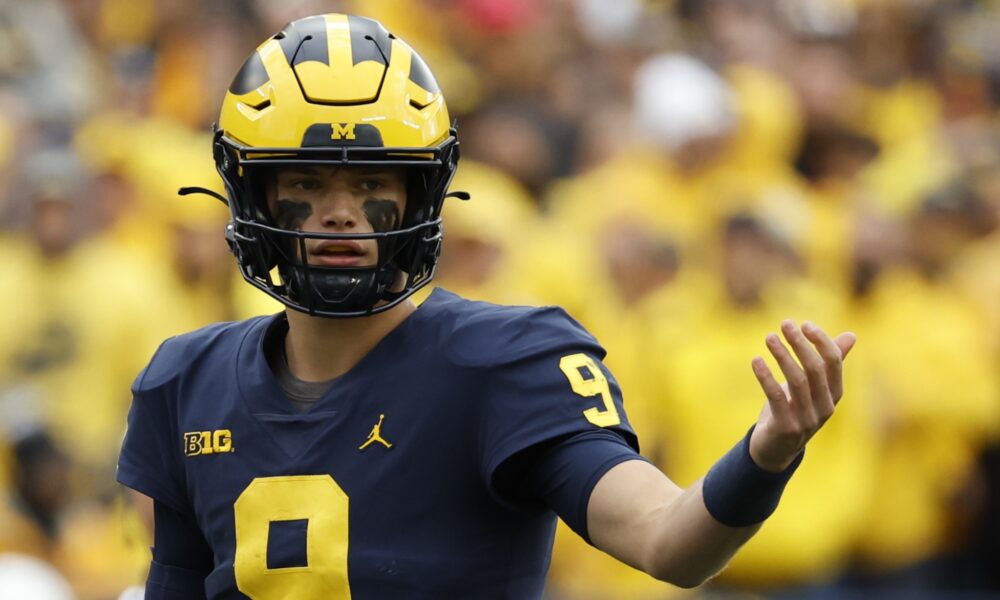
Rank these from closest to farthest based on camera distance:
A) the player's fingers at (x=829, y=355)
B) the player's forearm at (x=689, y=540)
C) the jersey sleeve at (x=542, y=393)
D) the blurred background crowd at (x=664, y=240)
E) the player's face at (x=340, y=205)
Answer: the player's fingers at (x=829, y=355) → the player's forearm at (x=689, y=540) → the jersey sleeve at (x=542, y=393) → the player's face at (x=340, y=205) → the blurred background crowd at (x=664, y=240)

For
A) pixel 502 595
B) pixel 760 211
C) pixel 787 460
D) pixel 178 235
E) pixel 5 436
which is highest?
pixel 787 460

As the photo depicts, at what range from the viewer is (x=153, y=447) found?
368 centimetres

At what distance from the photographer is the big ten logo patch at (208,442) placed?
351 cm

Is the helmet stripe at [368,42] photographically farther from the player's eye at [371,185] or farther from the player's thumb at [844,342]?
the player's thumb at [844,342]

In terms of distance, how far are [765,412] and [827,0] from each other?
6.91m

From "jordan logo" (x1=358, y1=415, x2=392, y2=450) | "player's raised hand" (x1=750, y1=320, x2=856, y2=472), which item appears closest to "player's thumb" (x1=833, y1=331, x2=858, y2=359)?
"player's raised hand" (x1=750, y1=320, x2=856, y2=472)

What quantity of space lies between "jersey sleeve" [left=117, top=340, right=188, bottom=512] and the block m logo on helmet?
0.64 meters

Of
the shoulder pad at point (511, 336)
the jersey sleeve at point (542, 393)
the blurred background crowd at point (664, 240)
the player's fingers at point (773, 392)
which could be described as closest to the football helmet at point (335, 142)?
the shoulder pad at point (511, 336)

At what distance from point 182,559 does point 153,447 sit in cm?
22

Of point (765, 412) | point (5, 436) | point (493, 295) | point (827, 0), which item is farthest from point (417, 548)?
point (827, 0)

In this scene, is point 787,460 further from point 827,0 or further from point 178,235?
point 827,0

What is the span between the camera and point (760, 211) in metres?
7.09

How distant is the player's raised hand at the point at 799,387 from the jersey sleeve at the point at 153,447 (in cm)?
128

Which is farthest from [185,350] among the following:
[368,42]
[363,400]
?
[368,42]
